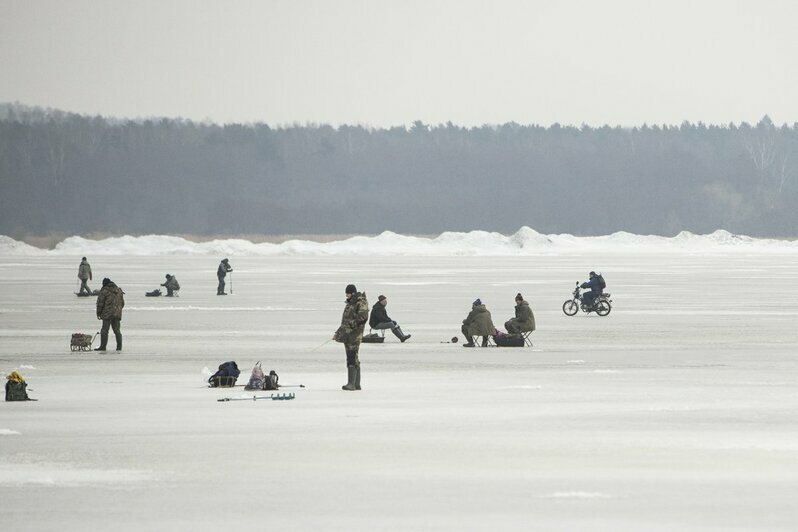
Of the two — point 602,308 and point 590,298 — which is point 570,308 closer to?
point 590,298

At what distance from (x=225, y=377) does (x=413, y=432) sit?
19.1 feet

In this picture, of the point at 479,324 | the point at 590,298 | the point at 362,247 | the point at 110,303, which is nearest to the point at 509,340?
the point at 479,324

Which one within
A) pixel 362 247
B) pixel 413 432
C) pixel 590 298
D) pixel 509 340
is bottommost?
pixel 413 432

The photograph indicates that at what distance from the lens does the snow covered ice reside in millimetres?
11617

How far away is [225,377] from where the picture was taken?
2158 cm

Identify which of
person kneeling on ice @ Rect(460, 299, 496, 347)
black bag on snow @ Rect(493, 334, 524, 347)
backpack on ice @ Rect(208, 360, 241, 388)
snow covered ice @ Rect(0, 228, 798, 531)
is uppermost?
person kneeling on ice @ Rect(460, 299, 496, 347)

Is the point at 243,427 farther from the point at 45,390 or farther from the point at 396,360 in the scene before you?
the point at 396,360

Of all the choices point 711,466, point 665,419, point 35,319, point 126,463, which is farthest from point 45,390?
point 35,319

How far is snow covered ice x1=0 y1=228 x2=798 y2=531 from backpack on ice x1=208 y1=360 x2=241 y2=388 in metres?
Answer: 0.51

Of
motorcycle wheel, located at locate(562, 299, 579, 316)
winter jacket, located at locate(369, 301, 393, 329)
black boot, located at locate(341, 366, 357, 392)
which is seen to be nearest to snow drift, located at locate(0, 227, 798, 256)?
motorcycle wheel, located at locate(562, 299, 579, 316)

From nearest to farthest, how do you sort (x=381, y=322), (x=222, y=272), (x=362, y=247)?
(x=381, y=322) < (x=222, y=272) < (x=362, y=247)

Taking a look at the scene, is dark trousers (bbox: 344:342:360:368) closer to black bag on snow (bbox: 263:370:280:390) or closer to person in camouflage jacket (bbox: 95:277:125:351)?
black bag on snow (bbox: 263:370:280:390)

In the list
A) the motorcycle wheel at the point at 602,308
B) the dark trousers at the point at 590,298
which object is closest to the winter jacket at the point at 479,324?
the dark trousers at the point at 590,298

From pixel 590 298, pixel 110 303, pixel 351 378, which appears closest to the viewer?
pixel 351 378
